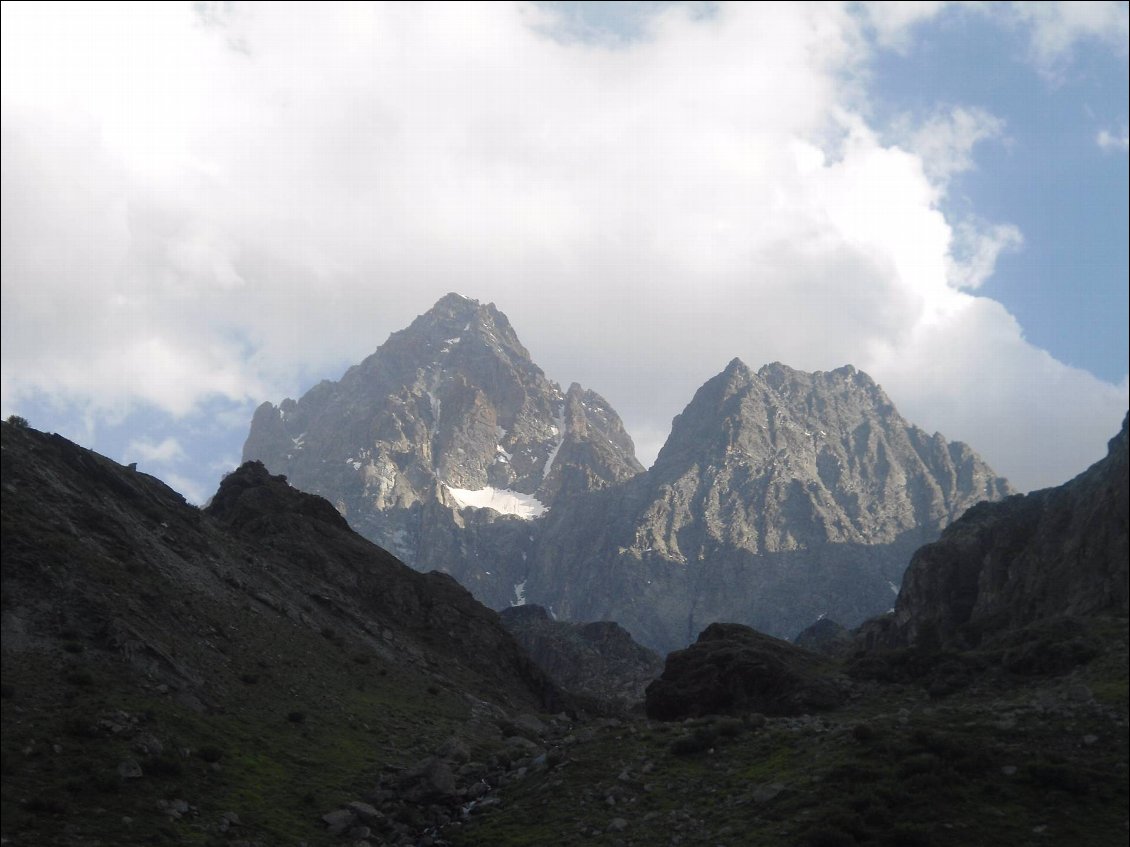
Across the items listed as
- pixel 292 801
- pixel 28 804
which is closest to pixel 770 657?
pixel 292 801

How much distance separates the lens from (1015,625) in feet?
307

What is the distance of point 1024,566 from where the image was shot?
101312 mm

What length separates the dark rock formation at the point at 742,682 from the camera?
7806 cm

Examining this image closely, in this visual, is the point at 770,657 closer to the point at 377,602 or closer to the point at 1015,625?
the point at 1015,625

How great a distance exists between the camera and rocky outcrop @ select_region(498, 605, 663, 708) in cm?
17438

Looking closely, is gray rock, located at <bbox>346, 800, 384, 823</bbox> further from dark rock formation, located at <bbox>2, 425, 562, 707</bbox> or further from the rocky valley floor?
dark rock formation, located at <bbox>2, 425, 562, 707</bbox>

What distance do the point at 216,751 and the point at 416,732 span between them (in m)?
19.6

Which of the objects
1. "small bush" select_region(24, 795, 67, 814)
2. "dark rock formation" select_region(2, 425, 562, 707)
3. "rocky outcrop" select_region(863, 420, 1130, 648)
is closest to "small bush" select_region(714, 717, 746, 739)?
"dark rock formation" select_region(2, 425, 562, 707)

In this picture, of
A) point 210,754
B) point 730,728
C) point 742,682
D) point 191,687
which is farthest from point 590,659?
point 210,754

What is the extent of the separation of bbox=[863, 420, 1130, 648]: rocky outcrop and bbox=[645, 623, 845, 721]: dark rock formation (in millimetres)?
17264

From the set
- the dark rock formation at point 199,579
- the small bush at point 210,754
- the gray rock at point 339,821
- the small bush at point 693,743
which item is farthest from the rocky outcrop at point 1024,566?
the small bush at point 210,754

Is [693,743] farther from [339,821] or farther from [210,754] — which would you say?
[210,754]

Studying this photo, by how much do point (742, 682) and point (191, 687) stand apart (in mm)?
47192

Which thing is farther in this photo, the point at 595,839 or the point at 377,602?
the point at 377,602
